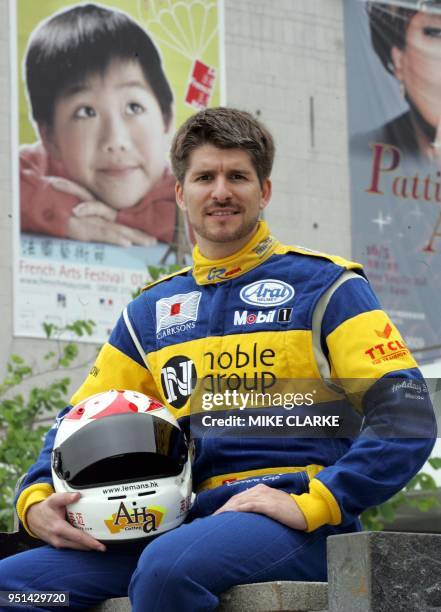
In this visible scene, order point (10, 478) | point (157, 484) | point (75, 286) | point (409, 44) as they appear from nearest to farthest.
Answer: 1. point (157, 484)
2. point (10, 478)
3. point (75, 286)
4. point (409, 44)

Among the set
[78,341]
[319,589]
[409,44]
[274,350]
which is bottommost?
[78,341]

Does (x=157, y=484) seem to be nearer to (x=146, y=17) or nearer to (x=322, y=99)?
(x=146, y=17)

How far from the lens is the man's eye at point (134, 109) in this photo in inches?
582

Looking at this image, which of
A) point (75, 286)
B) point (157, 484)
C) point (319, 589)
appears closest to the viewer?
point (319, 589)

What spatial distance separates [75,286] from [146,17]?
317 centimetres

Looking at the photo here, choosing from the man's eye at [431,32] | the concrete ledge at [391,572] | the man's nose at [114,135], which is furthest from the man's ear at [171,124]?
the concrete ledge at [391,572]

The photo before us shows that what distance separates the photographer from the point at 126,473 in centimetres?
360

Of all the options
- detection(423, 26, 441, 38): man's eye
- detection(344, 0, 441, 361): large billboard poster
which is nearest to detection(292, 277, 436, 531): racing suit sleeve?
detection(344, 0, 441, 361): large billboard poster

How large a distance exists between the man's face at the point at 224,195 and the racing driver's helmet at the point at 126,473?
1.72ft

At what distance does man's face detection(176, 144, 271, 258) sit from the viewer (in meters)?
3.83

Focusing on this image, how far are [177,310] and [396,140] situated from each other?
1271cm

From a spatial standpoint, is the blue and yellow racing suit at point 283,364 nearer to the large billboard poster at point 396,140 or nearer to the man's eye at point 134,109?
the man's eye at point 134,109

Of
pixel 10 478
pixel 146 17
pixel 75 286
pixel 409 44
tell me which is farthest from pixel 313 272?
pixel 409 44

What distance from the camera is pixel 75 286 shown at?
14656 millimetres
